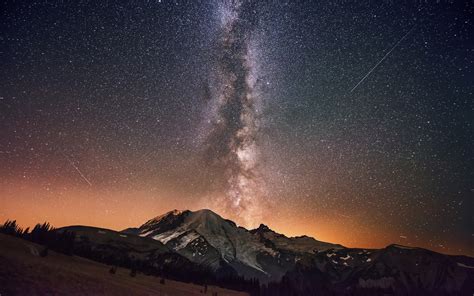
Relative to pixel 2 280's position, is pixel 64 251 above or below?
above

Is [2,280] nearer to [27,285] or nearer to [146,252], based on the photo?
[27,285]

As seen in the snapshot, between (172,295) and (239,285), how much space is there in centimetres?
9310

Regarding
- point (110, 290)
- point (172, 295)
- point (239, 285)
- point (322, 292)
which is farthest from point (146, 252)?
point (110, 290)

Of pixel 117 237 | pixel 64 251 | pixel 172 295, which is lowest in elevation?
pixel 172 295

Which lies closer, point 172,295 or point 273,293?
point 172,295

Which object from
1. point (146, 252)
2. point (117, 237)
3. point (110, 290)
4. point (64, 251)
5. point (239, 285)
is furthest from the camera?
point (117, 237)

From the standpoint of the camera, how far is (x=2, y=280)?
1608 centimetres

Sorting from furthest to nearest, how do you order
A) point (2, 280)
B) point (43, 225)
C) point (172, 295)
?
point (43, 225), point (172, 295), point (2, 280)

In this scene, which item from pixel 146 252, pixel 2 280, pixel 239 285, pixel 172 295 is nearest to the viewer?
pixel 2 280

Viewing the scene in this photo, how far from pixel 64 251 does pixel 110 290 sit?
24.3 m

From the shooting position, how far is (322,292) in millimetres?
179625

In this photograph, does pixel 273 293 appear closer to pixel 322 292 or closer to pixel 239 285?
pixel 239 285

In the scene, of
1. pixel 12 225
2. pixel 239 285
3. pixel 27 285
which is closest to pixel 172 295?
pixel 27 285

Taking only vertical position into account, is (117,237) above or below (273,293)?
above
